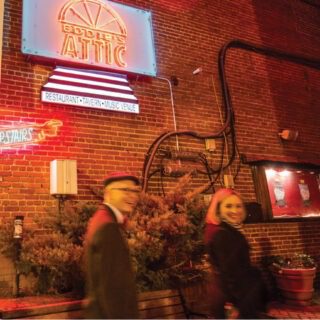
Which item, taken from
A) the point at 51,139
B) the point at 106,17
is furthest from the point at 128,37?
the point at 51,139

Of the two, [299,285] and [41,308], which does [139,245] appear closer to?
[41,308]

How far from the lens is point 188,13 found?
772 cm

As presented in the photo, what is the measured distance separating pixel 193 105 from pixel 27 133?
10.2 feet

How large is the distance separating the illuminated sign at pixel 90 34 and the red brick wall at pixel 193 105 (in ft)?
0.70

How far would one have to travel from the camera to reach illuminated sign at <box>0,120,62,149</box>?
526 centimetres

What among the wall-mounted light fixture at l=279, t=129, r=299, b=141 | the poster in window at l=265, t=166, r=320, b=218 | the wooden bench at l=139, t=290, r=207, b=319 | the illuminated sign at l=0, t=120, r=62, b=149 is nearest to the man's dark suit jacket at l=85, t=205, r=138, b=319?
the wooden bench at l=139, t=290, r=207, b=319

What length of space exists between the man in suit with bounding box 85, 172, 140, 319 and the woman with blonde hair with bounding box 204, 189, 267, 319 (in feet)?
2.85

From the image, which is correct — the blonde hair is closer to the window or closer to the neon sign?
the neon sign

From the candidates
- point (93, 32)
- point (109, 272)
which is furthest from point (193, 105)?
point (109, 272)

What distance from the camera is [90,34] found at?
632 cm

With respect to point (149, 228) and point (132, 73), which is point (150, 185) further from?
point (132, 73)

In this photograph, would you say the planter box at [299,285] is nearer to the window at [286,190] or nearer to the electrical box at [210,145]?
the window at [286,190]

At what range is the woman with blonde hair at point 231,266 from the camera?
2523 mm

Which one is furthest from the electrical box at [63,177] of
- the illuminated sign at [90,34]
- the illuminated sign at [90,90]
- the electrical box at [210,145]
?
the electrical box at [210,145]
